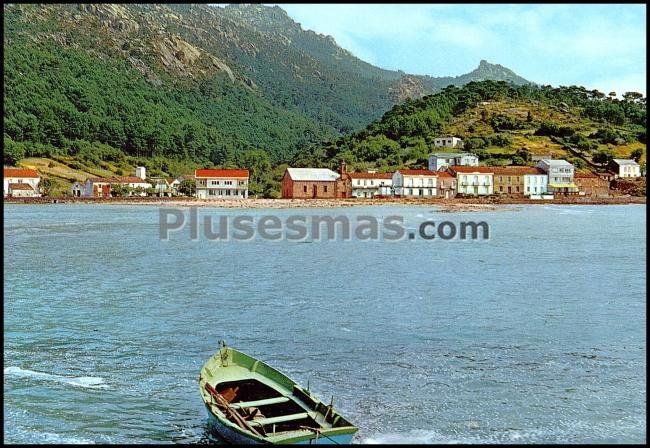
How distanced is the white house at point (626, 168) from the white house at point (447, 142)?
2339 centimetres

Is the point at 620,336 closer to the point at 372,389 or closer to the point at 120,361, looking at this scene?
the point at 372,389

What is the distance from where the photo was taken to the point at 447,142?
110 m

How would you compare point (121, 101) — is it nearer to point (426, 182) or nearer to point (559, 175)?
point (426, 182)

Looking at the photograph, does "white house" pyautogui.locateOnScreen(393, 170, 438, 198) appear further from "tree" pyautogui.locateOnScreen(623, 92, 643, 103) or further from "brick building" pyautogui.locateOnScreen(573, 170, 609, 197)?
"tree" pyautogui.locateOnScreen(623, 92, 643, 103)

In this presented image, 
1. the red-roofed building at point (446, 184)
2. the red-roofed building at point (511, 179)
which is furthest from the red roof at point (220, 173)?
the red-roofed building at point (511, 179)

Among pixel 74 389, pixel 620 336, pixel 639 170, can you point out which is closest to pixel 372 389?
pixel 74 389

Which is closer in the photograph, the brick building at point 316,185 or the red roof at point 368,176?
the brick building at point 316,185

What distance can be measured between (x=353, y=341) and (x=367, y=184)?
249ft

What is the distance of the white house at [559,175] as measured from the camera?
9125cm

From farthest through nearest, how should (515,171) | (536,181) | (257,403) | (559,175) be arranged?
(536,181) → (515,171) → (559,175) → (257,403)

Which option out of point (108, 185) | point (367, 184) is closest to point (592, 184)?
point (367, 184)

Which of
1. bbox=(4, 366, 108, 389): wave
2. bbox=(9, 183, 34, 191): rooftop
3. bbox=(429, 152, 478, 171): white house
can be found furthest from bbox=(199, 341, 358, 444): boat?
bbox=(9, 183, 34, 191): rooftop

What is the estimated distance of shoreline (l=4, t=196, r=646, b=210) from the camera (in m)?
83.1

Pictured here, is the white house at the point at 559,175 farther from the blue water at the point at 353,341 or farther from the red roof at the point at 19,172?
the red roof at the point at 19,172
